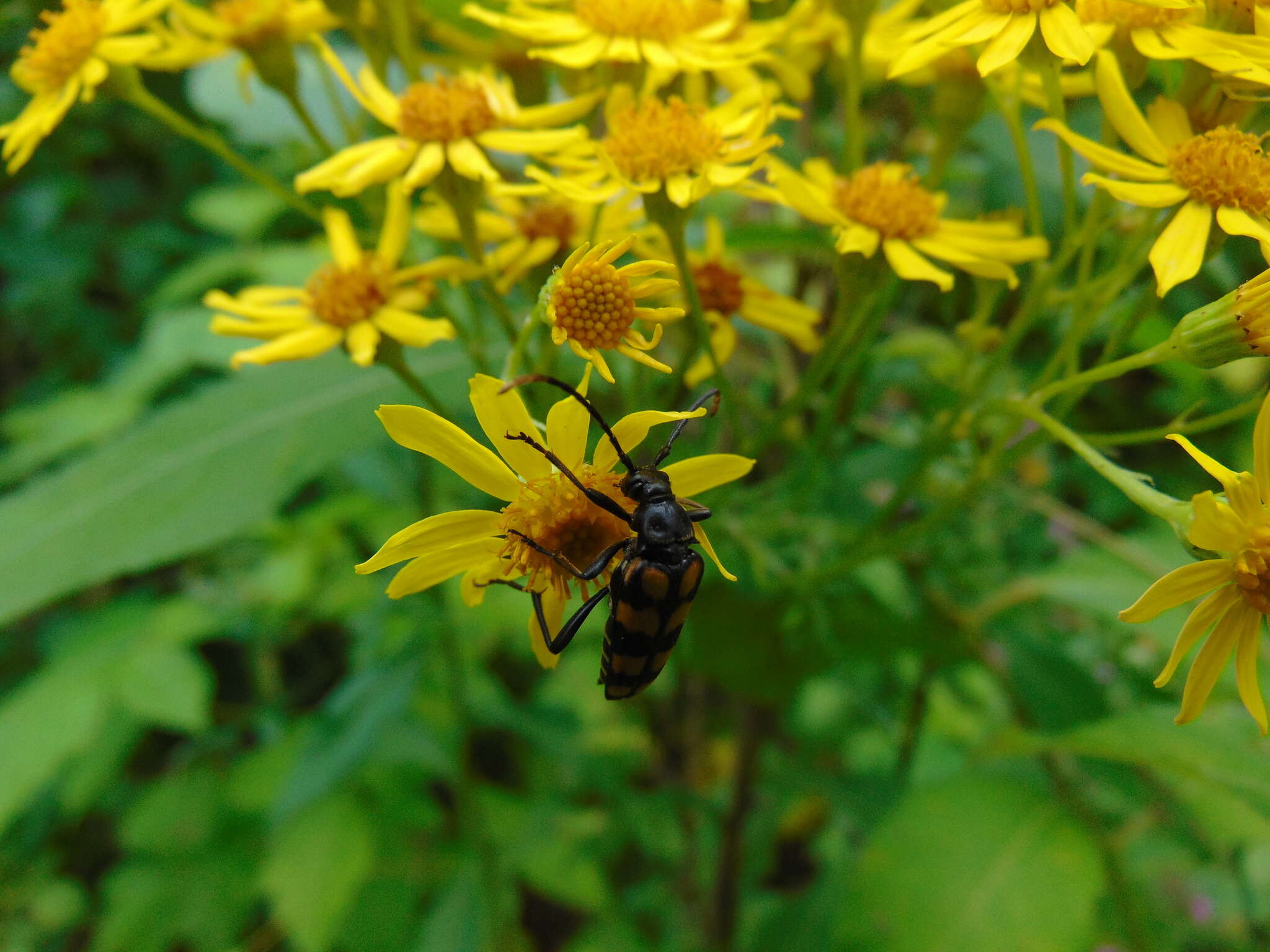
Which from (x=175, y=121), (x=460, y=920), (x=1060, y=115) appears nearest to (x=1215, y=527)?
(x=1060, y=115)

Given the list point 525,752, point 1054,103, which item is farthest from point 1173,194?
point 525,752

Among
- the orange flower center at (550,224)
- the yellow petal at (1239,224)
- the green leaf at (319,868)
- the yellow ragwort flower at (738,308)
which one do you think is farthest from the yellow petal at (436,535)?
the green leaf at (319,868)

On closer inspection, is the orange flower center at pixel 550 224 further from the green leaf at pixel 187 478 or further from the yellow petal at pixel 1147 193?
the yellow petal at pixel 1147 193

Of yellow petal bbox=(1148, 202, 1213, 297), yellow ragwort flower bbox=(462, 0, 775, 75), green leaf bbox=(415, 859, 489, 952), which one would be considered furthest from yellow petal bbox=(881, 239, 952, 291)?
green leaf bbox=(415, 859, 489, 952)

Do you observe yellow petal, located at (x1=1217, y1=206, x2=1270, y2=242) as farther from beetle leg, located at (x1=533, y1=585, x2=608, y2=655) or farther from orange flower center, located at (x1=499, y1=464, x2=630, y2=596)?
beetle leg, located at (x1=533, y1=585, x2=608, y2=655)

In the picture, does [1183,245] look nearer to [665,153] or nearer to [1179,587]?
[1179,587]

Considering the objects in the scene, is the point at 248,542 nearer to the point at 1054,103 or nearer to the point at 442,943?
the point at 442,943
